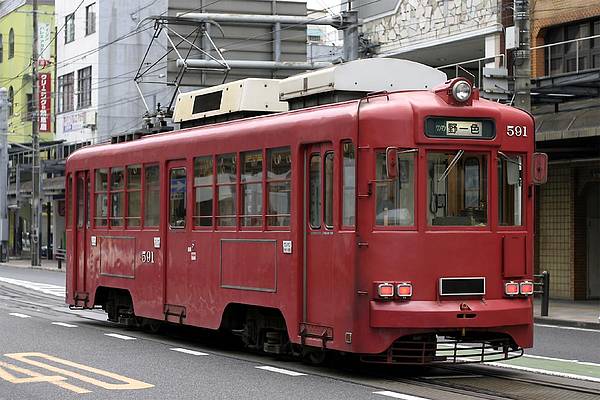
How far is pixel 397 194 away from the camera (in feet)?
41.2

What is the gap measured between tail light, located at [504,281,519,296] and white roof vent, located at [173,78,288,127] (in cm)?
446

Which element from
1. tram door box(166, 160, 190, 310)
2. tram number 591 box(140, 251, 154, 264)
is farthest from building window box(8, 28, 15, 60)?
tram door box(166, 160, 190, 310)

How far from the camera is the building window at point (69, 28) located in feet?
189

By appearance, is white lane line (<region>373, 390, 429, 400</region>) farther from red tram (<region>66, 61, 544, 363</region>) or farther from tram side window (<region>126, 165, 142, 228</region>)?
tram side window (<region>126, 165, 142, 228</region>)

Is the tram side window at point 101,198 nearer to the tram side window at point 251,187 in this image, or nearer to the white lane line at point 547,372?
the tram side window at point 251,187

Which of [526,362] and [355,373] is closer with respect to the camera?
[355,373]

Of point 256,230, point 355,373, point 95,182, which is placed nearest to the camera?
point 355,373

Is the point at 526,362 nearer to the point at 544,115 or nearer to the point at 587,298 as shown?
the point at 544,115

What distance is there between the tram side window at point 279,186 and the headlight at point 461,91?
2148 mm

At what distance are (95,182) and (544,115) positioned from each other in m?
10.7

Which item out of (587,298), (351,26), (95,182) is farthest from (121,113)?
(95,182)

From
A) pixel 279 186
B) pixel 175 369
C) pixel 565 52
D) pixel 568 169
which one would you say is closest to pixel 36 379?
pixel 175 369

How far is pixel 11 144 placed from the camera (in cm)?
6281

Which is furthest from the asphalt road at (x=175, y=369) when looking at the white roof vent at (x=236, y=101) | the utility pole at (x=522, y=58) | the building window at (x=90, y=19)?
the building window at (x=90, y=19)
